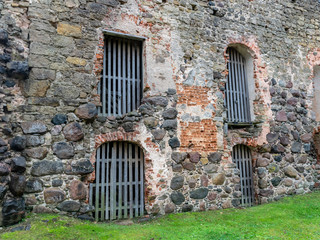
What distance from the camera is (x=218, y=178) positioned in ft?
20.4

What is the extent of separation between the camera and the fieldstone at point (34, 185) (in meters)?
4.61

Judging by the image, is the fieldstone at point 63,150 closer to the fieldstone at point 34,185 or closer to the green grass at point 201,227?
the fieldstone at point 34,185

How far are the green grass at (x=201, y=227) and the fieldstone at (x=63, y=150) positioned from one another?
43.2 inches

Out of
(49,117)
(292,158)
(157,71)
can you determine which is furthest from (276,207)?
(49,117)

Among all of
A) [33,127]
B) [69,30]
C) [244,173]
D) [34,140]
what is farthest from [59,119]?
[244,173]

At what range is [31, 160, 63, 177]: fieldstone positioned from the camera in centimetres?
470

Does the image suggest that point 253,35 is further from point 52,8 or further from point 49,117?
point 49,117

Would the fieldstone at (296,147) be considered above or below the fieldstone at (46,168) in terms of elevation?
above

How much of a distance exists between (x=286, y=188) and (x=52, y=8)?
293 inches

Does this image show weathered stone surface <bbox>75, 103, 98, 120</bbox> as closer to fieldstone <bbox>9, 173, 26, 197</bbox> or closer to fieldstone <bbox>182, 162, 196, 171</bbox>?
fieldstone <bbox>9, 173, 26, 197</bbox>

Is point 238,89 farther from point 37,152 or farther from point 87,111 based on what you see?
point 37,152

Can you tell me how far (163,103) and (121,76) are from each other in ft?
3.83

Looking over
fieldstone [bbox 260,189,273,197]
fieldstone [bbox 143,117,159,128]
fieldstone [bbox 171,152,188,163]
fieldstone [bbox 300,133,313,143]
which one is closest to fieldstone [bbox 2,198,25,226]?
fieldstone [bbox 143,117,159,128]

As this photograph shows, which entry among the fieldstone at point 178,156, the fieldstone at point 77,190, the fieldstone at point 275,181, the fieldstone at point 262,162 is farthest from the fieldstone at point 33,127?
A: the fieldstone at point 275,181
